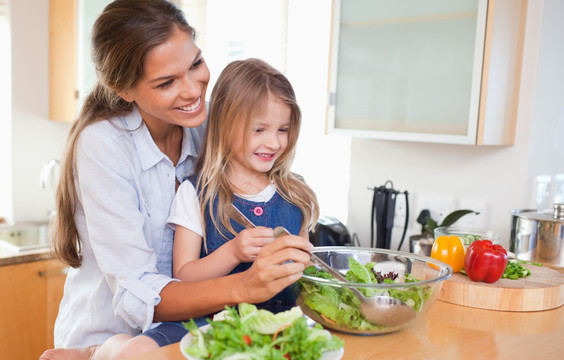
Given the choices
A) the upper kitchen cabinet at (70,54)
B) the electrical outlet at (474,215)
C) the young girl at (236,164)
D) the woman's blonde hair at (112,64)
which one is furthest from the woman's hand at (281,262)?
the upper kitchen cabinet at (70,54)

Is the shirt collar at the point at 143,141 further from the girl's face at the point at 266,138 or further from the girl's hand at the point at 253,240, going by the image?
the girl's hand at the point at 253,240

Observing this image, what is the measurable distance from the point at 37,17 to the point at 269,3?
128cm

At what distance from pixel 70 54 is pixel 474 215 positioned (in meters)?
2.16

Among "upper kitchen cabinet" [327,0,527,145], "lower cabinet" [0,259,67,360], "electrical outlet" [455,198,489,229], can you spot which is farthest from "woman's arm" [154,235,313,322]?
"lower cabinet" [0,259,67,360]

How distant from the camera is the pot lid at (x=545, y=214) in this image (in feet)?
5.23

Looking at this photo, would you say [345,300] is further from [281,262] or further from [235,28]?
[235,28]

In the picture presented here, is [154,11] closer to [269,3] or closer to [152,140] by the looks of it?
[152,140]

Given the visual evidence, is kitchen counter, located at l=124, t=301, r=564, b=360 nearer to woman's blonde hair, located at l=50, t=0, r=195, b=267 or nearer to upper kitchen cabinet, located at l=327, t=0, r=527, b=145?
woman's blonde hair, located at l=50, t=0, r=195, b=267

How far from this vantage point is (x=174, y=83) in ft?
4.12

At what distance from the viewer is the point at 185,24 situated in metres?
1.31

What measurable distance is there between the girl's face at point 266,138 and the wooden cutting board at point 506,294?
53 centimetres

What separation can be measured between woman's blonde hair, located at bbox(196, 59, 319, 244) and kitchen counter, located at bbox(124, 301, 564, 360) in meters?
0.50

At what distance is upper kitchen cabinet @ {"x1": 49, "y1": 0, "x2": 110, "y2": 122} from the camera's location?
2.77m

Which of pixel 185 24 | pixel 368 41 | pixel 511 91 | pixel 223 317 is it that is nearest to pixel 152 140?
pixel 185 24
